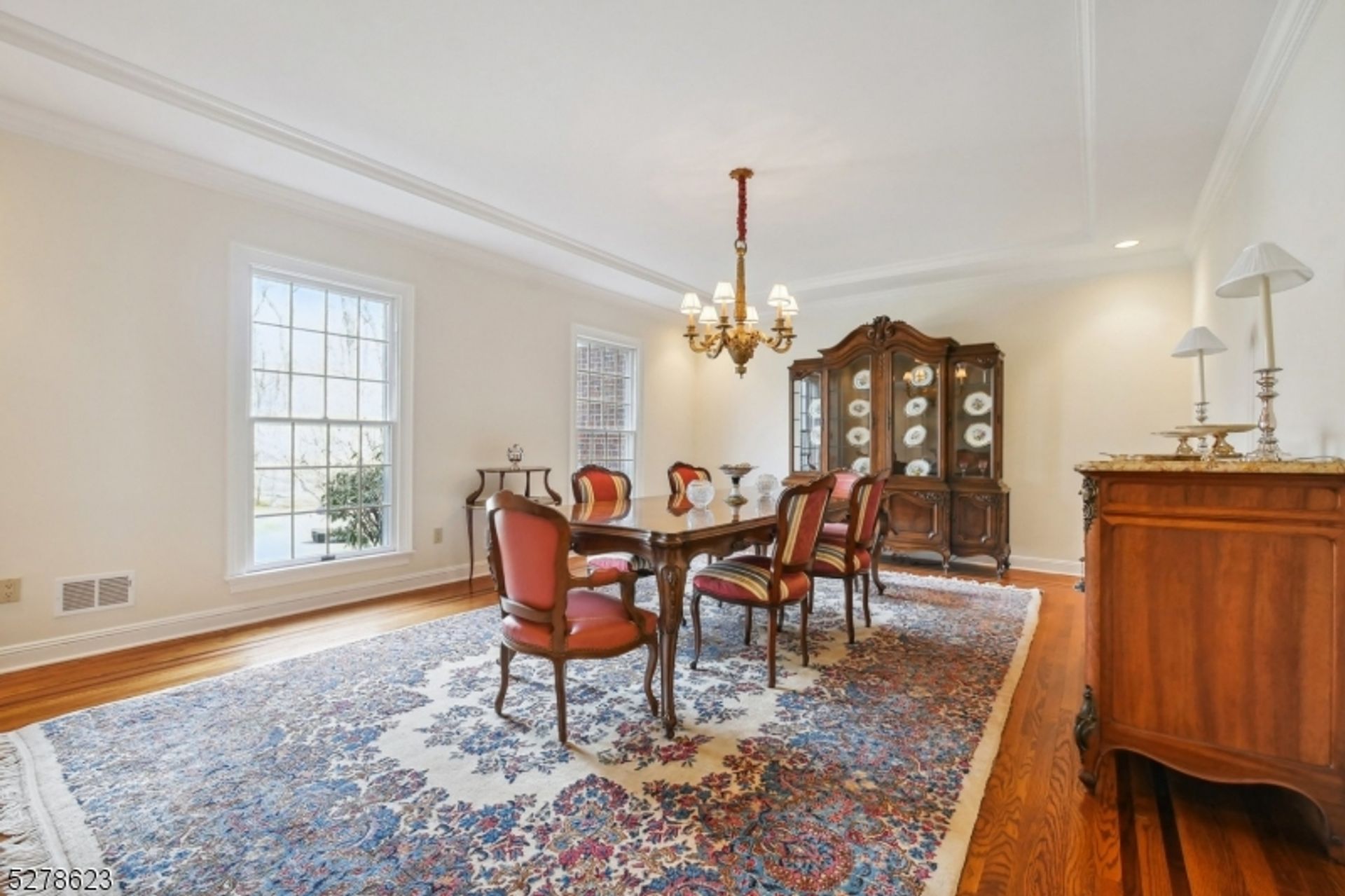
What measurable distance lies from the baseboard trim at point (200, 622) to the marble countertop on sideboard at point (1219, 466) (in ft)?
14.0

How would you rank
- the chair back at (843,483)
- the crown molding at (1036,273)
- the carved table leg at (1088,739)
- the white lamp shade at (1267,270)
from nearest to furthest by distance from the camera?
the white lamp shade at (1267,270)
the carved table leg at (1088,739)
the chair back at (843,483)
the crown molding at (1036,273)

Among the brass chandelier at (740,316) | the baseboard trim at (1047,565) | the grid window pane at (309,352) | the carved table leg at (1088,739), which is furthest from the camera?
the baseboard trim at (1047,565)

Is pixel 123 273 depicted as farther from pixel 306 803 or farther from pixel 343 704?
pixel 306 803

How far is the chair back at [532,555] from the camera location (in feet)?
6.79

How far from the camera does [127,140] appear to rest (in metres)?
3.09

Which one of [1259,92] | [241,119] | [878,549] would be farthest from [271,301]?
[1259,92]

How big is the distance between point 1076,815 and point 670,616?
1.41 m

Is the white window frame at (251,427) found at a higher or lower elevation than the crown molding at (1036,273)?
lower

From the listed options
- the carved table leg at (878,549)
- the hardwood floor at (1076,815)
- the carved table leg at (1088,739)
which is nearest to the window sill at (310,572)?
the hardwood floor at (1076,815)

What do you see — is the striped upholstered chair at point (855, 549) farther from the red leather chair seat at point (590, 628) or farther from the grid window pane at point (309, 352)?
the grid window pane at point (309, 352)

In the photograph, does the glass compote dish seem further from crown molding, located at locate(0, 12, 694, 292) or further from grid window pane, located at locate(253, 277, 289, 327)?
grid window pane, located at locate(253, 277, 289, 327)

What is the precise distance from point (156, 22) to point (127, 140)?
3.80ft

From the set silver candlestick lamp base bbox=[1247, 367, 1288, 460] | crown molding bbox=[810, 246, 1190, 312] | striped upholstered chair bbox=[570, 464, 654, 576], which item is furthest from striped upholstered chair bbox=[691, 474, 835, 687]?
crown molding bbox=[810, 246, 1190, 312]

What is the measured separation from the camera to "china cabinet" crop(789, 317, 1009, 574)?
201 inches
